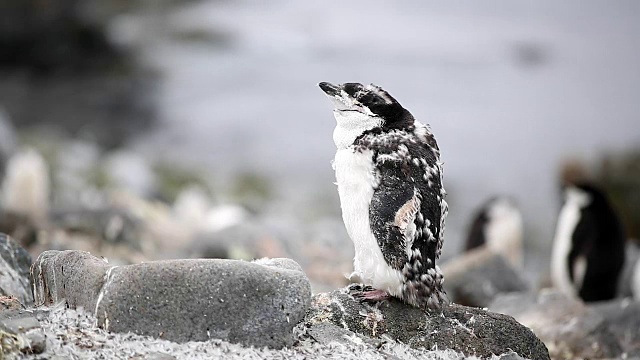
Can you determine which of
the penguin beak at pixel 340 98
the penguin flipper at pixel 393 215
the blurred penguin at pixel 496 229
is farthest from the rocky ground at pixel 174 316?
the blurred penguin at pixel 496 229

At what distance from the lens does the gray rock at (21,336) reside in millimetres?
2873

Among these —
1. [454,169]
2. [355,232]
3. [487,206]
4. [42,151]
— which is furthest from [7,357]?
[42,151]

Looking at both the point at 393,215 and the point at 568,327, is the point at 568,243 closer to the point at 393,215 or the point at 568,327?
the point at 568,327

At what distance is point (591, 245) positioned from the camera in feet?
29.3

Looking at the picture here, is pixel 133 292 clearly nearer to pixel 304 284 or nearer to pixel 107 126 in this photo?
pixel 304 284

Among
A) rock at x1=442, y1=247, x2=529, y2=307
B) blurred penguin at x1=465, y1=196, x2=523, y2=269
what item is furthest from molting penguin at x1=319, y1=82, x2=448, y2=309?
blurred penguin at x1=465, y1=196, x2=523, y2=269

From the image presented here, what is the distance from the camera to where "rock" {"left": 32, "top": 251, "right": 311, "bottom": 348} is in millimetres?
3186

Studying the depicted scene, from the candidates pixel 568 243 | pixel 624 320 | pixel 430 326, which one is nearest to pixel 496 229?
pixel 568 243

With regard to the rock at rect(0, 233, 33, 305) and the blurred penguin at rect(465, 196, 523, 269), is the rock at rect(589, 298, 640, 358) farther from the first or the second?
the blurred penguin at rect(465, 196, 523, 269)

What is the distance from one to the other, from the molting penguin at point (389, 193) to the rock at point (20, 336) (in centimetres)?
149

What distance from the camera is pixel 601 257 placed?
8898mm

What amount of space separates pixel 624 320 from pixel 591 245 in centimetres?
258

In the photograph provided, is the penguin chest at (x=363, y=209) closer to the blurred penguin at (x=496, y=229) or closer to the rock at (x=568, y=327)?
the rock at (x=568, y=327)

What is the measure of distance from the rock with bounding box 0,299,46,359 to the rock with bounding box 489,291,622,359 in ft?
12.5
